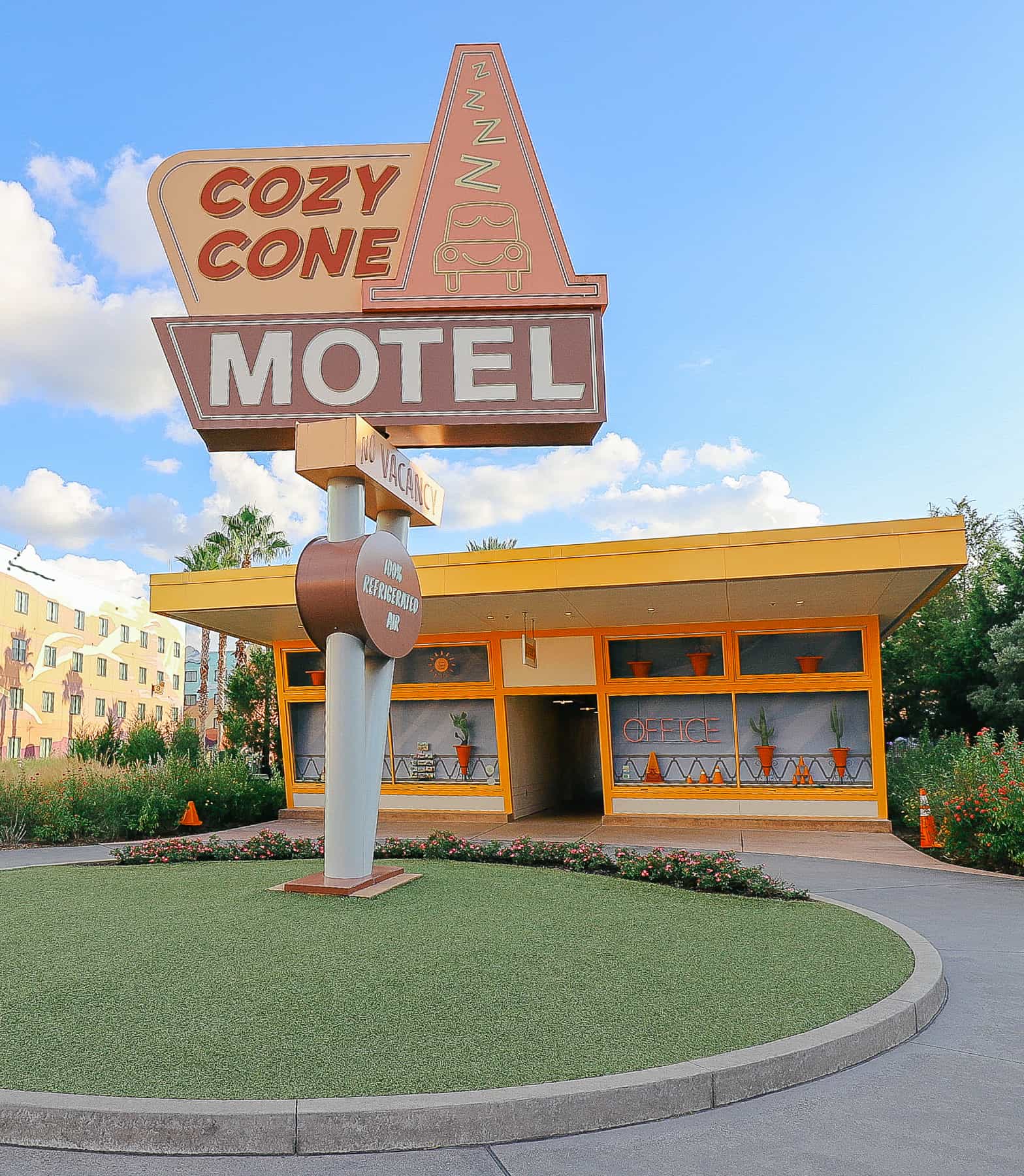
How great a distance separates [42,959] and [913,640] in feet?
91.5

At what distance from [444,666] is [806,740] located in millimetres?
7100

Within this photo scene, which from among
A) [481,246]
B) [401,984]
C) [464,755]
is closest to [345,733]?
[401,984]

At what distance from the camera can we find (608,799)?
56.7 ft

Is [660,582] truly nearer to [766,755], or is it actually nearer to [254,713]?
[766,755]

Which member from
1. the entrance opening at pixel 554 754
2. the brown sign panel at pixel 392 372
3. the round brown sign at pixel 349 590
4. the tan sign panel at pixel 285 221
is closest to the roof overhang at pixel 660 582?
the entrance opening at pixel 554 754

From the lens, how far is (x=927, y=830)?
13414 mm

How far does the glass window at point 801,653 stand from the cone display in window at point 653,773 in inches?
92.4

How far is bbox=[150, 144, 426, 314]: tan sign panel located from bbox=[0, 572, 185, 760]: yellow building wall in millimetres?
40932

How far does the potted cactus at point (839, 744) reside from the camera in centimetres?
1602

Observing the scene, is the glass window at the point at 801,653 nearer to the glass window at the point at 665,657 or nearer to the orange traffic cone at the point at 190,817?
the glass window at the point at 665,657

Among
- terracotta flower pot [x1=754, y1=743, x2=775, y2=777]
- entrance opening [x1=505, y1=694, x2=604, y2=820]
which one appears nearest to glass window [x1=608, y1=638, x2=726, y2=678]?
terracotta flower pot [x1=754, y1=743, x2=775, y2=777]

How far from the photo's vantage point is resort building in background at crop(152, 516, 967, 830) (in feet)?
44.6

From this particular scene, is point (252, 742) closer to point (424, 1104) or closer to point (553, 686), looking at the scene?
point (553, 686)

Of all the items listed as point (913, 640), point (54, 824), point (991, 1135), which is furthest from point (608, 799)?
point (913, 640)
